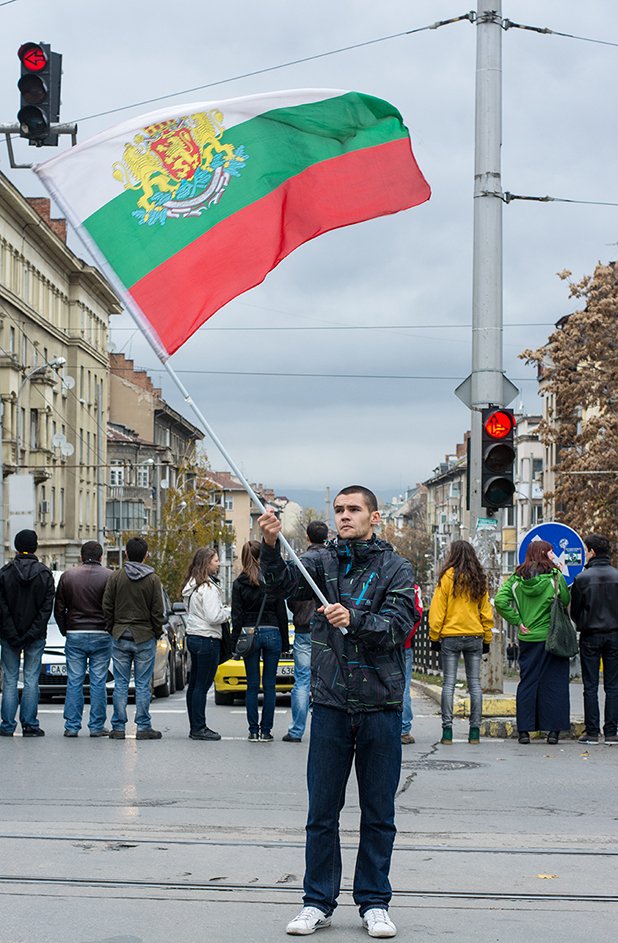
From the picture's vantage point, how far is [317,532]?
517 inches

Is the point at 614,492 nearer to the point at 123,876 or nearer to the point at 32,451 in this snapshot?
the point at 32,451

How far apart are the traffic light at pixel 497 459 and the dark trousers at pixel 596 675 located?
1759mm

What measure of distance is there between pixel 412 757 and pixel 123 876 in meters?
5.60

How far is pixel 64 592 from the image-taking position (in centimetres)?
1443

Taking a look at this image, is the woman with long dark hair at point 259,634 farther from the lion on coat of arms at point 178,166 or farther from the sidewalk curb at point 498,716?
the lion on coat of arms at point 178,166

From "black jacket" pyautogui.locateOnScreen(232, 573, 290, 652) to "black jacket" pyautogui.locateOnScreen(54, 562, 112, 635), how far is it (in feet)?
4.78

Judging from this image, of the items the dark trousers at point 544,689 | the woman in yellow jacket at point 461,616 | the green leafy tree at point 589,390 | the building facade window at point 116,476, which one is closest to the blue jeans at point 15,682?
the woman in yellow jacket at point 461,616

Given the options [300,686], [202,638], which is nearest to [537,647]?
[300,686]

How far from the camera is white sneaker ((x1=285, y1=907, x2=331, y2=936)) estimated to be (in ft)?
20.1

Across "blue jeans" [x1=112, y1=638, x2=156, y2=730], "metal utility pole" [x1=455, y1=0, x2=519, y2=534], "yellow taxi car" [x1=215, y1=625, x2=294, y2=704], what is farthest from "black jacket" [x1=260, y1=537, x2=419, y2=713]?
"yellow taxi car" [x1=215, y1=625, x2=294, y2=704]

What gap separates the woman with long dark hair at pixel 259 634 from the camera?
44.8 feet

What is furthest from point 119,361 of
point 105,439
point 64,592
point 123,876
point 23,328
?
point 123,876

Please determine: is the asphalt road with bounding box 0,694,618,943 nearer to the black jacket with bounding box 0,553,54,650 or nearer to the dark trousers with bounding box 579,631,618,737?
the dark trousers with bounding box 579,631,618,737

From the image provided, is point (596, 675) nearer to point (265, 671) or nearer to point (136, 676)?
point (265, 671)
